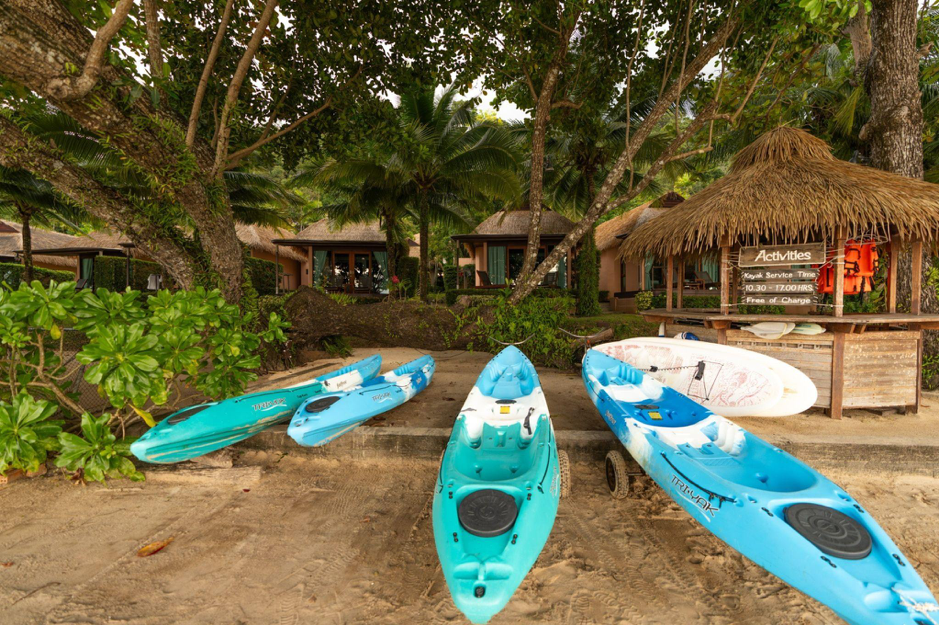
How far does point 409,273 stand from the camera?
74.2 ft

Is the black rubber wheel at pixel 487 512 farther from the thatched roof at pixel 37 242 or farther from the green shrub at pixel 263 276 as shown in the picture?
the thatched roof at pixel 37 242

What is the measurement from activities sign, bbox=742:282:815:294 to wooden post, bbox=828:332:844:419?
0.58m

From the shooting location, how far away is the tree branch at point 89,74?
3765 millimetres

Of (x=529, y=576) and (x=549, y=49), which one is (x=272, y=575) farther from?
(x=549, y=49)

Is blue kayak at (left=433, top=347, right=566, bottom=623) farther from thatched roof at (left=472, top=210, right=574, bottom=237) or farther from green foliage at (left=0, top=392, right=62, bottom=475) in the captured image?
thatched roof at (left=472, top=210, right=574, bottom=237)

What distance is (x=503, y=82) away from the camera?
8.03 meters

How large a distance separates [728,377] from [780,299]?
139 centimetres

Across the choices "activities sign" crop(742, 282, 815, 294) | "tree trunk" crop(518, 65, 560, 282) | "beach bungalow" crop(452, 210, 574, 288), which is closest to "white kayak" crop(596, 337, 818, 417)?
"activities sign" crop(742, 282, 815, 294)

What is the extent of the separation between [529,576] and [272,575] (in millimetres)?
1673

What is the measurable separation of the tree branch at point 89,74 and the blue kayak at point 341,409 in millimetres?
3909

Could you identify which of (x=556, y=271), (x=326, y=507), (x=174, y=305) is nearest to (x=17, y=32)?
(x=174, y=305)

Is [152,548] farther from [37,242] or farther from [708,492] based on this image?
[37,242]

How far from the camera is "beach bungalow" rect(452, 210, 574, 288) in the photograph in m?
16.6

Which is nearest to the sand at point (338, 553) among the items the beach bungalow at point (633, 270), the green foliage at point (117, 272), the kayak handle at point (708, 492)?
the kayak handle at point (708, 492)
